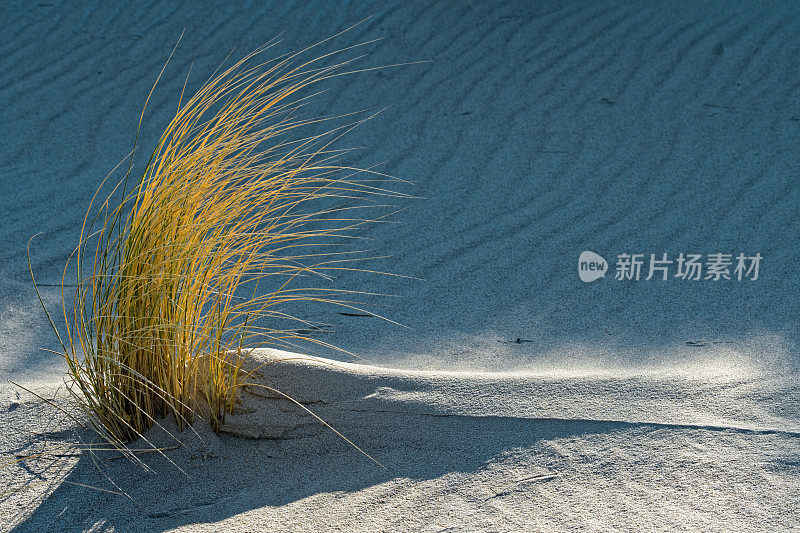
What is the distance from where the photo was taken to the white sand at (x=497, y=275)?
2.01m

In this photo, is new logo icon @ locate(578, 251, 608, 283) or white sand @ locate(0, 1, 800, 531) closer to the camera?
white sand @ locate(0, 1, 800, 531)

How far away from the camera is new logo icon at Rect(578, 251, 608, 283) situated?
3.40 meters

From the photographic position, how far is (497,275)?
341 cm

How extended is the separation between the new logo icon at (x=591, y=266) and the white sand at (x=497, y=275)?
45 mm

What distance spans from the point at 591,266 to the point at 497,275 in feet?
1.33

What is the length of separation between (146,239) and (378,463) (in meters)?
0.80

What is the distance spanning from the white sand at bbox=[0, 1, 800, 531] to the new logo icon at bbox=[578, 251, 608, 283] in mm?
45

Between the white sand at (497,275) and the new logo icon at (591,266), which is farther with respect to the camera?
the new logo icon at (591,266)

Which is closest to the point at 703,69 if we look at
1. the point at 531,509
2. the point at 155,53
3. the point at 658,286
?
the point at 658,286

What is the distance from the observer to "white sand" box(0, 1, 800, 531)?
2.01 meters

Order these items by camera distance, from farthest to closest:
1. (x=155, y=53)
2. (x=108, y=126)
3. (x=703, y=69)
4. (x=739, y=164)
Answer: (x=155, y=53)
(x=703, y=69)
(x=108, y=126)
(x=739, y=164)

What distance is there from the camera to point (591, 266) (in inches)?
136

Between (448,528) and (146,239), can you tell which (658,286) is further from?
(146,239)

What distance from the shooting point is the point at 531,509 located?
1945 millimetres
